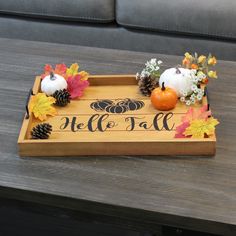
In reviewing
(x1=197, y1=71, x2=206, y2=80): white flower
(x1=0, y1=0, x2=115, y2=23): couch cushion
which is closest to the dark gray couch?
(x1=0, y1=0, x2=115, y2=23): couch cushion

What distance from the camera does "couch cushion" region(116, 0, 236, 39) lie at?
1.73m

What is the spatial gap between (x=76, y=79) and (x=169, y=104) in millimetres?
254

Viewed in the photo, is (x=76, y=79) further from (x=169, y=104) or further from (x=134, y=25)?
(x=134, y=25)

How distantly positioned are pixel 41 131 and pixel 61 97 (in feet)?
0.45

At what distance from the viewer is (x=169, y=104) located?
108cm

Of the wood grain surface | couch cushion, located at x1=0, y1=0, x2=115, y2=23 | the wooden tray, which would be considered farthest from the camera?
couch cushion, located at x1=0, y1=0, x2=115, y2=23

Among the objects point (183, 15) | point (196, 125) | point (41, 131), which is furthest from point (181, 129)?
point (183, 15)

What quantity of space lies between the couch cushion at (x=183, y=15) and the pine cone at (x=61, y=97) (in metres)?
0.81

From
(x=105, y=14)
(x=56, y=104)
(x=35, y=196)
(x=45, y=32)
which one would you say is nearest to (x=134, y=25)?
(x=105, y=14)

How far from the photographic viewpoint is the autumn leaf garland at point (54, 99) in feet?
3.54

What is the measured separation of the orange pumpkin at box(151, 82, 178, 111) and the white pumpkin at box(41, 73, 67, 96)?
231mm

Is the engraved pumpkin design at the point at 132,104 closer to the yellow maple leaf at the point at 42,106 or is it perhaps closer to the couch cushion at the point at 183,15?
the yellow maple leaf at the point at 42,106

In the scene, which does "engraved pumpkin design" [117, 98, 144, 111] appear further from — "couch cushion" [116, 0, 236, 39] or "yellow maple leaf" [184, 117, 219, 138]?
"couch cushion" [116, 0, 236, 39]

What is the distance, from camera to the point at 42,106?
108 cm
